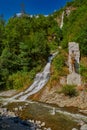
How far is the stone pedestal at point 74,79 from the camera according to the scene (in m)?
44.4

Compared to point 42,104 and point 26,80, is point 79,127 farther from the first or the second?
point 26,80

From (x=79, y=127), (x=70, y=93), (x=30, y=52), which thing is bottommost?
(x=79, y=127)

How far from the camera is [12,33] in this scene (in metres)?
59.9

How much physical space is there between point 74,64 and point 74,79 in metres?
4.47

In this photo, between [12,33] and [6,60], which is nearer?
[6,60]

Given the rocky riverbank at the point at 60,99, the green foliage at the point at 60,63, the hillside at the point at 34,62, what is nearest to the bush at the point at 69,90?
the hillside at the point at 34,62

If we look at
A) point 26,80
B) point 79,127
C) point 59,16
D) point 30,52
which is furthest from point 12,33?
point 79,127

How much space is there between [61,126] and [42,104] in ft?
36.5

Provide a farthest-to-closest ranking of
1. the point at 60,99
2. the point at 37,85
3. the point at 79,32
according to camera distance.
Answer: the point at 79,32, the point at 37,85, the point at 60,99

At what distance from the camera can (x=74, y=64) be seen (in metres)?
48.7

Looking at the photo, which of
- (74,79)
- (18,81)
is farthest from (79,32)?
(18,81)

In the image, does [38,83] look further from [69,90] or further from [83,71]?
[69,90]

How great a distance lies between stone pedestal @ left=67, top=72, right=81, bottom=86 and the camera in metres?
44.4

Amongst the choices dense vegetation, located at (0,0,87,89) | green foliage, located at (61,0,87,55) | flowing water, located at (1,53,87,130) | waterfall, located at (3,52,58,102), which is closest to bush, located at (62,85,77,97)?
flowing water, located at (1,53,87,130)
